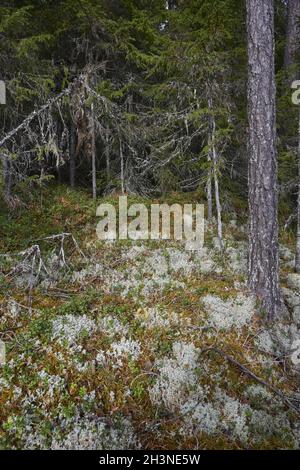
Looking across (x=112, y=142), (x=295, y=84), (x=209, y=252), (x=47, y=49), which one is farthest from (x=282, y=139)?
(x=47, y=49)

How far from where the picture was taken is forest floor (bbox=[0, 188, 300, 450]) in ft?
12.4

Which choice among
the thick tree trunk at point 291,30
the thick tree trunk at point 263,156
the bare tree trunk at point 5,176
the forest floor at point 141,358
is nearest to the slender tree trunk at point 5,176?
the bare tree trunk at point 5,176

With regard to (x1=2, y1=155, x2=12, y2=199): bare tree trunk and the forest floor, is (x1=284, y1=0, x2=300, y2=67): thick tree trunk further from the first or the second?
(x1=2, y1=155, x2=12, y2=199): bare tree trunk

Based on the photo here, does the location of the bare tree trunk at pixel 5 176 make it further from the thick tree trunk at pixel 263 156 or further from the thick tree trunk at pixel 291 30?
the thick tree trunk at pixel 291 30

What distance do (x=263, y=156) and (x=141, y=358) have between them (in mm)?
4563

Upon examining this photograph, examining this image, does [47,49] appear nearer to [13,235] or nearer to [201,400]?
[13,235]

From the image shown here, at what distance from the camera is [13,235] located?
26.6ft

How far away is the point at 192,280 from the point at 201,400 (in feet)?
10.5

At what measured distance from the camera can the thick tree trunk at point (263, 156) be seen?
6.11m

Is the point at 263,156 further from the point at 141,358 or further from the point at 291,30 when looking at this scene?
the point at 291,30

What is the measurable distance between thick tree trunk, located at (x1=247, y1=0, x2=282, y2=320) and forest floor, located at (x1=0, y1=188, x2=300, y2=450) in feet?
1.81

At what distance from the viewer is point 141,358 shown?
4.78m

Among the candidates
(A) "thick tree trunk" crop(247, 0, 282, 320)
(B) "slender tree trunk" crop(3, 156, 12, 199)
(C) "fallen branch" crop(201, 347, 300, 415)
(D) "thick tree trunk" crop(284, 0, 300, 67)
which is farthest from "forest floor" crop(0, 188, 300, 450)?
(D) "thick tree trunk" crop(284, 0, 300, 67)

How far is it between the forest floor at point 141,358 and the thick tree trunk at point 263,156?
21.7 inches
